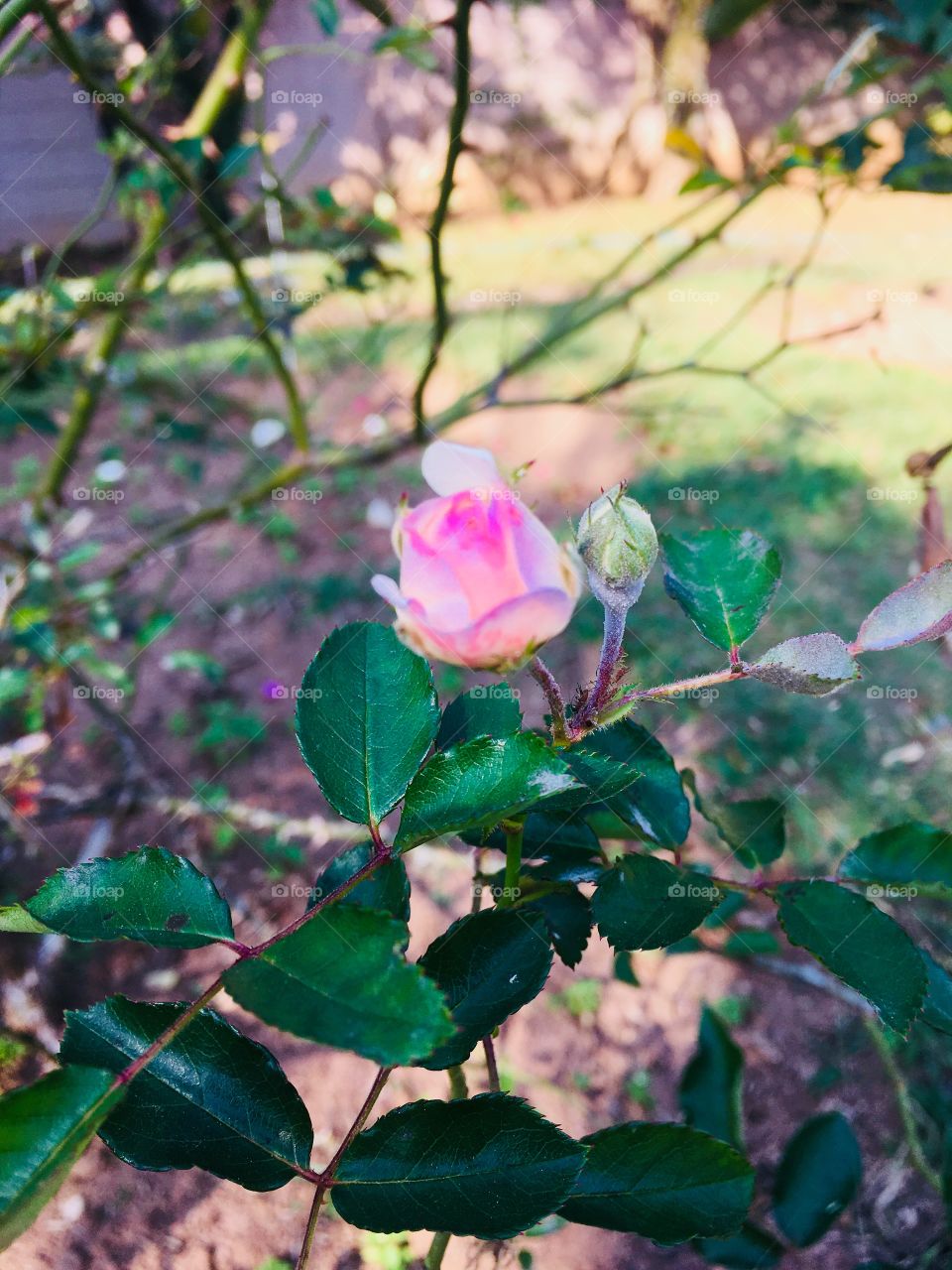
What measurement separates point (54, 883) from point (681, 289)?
4.28 m

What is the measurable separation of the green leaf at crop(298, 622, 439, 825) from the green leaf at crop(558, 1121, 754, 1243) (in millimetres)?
272

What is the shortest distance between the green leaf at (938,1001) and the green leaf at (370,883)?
0.33 metres

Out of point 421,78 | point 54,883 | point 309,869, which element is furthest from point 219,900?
point 421,78

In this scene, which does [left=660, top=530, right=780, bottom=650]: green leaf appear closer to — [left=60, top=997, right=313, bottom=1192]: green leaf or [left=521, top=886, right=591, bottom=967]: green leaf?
[left=521, top=886, right=591, bottom=967]: green leaf

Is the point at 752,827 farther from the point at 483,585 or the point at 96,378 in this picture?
the point at 96,378

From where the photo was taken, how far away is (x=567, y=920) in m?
0.64

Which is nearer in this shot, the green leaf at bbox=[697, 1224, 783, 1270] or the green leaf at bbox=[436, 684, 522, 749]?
A: the green leaf at bbox=[436, 684, 522, 749]

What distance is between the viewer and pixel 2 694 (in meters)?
1.29

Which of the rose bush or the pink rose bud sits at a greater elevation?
the pink rose bud

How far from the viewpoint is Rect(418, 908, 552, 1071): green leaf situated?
54 cm

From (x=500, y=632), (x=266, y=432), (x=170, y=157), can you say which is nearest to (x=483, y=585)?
(x=500, y=632)

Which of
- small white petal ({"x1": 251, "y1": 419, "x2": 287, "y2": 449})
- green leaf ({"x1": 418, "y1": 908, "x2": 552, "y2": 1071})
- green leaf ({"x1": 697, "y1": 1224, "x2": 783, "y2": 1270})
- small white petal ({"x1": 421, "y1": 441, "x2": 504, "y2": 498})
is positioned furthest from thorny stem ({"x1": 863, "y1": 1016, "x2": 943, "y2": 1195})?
small white petal ({"x1": 251, "y1": 419, "x2": 287, "y2": 449})

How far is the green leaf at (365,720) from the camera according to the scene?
1.75ft

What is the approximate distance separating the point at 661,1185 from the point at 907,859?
1.00 ft
